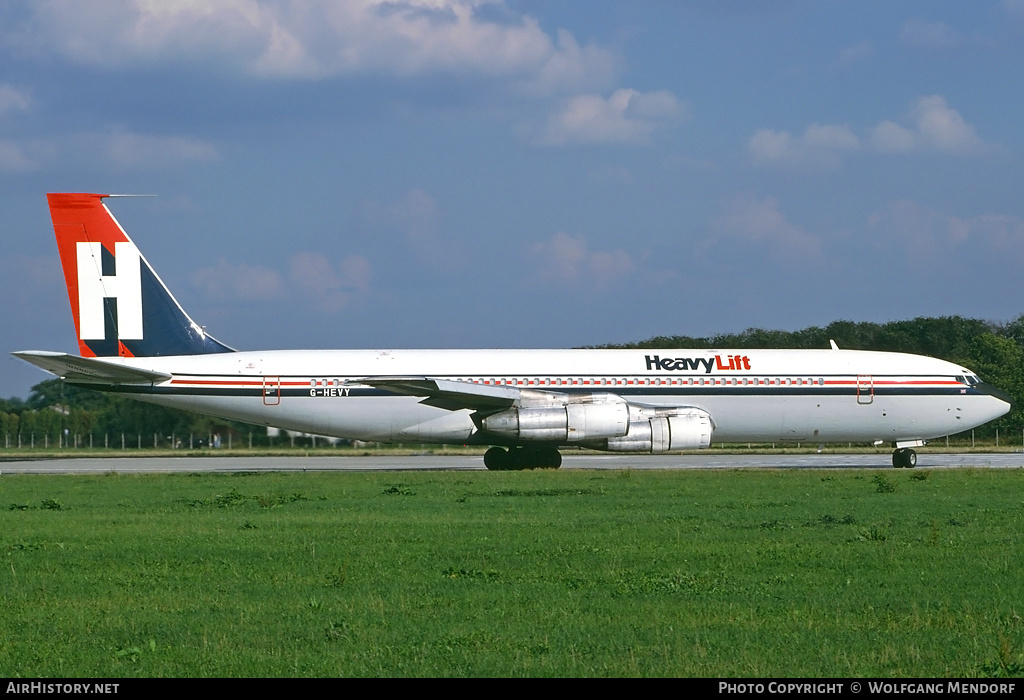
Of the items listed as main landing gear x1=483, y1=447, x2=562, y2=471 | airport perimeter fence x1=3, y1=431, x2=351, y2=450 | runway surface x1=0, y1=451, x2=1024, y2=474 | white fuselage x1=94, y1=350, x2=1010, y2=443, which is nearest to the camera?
white fuselage x1=94, y1=350, x2=1010, y2=443

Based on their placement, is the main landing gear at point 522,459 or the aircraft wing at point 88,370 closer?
the aircraft wing at point 88,370

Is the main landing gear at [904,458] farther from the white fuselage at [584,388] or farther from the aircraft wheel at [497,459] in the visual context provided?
the aircraft wheel at [497,459]

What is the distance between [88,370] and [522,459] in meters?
11.5

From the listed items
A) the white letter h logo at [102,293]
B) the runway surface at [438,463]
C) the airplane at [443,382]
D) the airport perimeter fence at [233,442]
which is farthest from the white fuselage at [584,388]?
the airport perimeter fence at [233,442]

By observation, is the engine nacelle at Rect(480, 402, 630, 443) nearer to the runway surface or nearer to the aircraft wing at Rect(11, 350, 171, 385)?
the runway surface

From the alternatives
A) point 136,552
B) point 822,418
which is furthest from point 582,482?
point 136,552

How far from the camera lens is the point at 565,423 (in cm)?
2861

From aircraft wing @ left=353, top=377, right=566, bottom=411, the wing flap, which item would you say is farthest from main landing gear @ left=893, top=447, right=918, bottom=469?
the wing flap

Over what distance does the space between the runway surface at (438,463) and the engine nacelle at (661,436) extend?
7.15 ft

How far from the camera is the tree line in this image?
42062mm

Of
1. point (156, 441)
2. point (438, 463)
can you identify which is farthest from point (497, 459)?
point (156, 441)

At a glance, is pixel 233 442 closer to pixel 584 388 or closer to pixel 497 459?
pixel 497 459

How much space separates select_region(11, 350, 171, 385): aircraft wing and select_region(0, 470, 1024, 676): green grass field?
9.16 m

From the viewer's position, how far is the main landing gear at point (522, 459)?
100 feet
